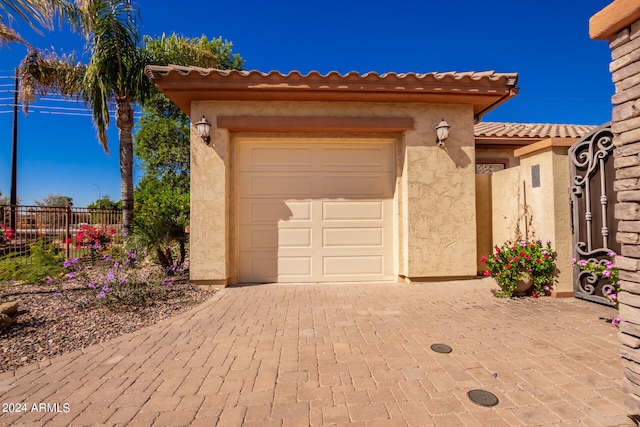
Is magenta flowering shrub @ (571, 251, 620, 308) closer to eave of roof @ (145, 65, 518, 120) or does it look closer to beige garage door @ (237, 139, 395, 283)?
beige garage door @ (237, 139, 395, 283)

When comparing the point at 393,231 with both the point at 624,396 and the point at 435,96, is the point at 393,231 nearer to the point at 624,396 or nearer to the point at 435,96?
the point at 435,96

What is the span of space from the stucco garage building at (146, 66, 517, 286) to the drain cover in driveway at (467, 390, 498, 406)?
11.1 feet

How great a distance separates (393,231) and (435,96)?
2629mm

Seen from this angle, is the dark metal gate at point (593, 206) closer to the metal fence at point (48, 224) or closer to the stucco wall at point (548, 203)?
the stucco wall at point (548, 203)

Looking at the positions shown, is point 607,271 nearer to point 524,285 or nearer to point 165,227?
point 524,285

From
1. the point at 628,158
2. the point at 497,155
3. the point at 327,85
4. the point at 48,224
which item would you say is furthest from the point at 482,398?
→ the point at 48,224

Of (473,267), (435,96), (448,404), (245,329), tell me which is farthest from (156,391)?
(435,96)

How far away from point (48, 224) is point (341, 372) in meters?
9.72

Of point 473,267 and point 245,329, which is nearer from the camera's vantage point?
point 245,329

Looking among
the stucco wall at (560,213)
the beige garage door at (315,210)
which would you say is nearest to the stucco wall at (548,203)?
the stucco wall at (560,213)

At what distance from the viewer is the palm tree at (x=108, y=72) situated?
22.9ft

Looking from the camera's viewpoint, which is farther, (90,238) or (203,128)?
(90,238)

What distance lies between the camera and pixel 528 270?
439 cm

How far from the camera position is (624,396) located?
→ 1979 mm
